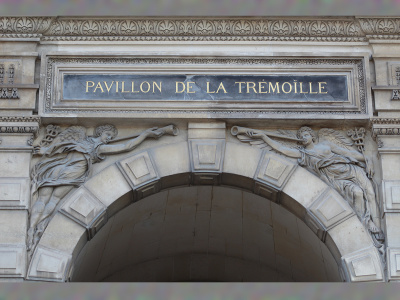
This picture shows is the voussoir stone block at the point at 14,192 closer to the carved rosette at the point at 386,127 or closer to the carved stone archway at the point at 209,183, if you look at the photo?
the carved stone archway at the point at 209,183

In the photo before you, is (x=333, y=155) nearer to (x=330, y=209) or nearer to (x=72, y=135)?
(x=330, y=209)

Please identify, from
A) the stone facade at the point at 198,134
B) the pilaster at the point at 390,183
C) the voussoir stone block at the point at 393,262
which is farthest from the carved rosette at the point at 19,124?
the voussoir stone block at the point at 393,262

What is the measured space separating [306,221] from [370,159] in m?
1.18

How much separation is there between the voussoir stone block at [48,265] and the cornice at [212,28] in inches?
120

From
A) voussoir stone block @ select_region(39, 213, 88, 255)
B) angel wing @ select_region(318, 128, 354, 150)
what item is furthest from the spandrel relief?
voussoir stone block @ select_region(39, 213, 88, 255)

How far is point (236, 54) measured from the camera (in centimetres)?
1415

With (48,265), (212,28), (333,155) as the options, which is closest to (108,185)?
(48,265)

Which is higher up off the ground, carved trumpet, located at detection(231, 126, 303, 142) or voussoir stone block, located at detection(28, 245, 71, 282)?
carved trumpet, located at detection(231, 126, 303, 142)

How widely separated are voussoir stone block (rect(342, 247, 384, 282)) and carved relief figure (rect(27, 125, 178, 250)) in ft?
9.37

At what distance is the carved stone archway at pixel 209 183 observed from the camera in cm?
1312

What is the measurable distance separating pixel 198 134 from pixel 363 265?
9.05ft

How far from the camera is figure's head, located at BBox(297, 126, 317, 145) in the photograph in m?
13.9

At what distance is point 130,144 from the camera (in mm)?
13797

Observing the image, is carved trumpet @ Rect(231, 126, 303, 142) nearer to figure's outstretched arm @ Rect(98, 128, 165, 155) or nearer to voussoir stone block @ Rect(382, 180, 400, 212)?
figure's outstretched arm @ Rect(98, 128, 165, 155)
